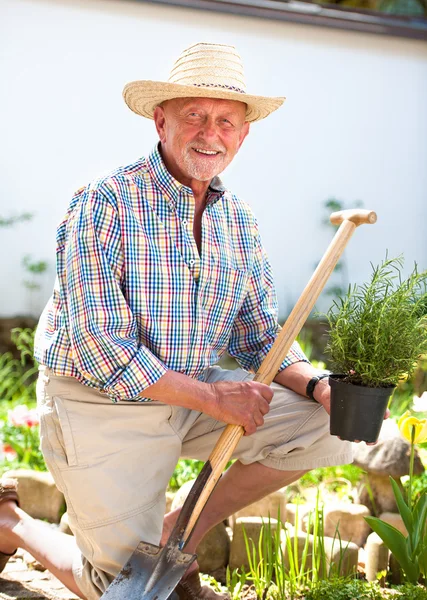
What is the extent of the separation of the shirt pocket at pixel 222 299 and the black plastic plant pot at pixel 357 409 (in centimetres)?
55

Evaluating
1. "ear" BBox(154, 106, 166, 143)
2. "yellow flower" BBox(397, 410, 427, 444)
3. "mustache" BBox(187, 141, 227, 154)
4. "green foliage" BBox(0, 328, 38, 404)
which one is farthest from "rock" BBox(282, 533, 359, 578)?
"green foliage" BBox(0, 328, 38, 404)

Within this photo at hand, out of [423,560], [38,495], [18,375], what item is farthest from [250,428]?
[18,375]

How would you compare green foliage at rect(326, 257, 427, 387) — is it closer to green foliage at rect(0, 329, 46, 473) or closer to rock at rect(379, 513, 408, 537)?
rock at rect(379, 513, 408, 537)

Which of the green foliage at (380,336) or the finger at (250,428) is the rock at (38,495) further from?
the green foliage at (380,336)

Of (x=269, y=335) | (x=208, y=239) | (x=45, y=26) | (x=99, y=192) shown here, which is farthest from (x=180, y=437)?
(x=45, y=26)

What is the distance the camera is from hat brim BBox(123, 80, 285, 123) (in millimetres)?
2697

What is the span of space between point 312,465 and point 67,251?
3.69ft

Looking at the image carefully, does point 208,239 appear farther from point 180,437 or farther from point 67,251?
point 180,437

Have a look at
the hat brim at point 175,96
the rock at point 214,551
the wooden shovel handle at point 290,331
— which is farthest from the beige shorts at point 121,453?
the hat brim at point 175,96

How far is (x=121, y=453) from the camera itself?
2.70 metres

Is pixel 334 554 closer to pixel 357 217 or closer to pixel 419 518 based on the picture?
pixel 419 518

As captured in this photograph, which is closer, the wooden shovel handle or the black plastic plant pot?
the black plastic plant pot

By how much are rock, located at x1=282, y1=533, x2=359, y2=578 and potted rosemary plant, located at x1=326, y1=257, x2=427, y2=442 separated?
64 centimetres

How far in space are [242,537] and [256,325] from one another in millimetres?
817
